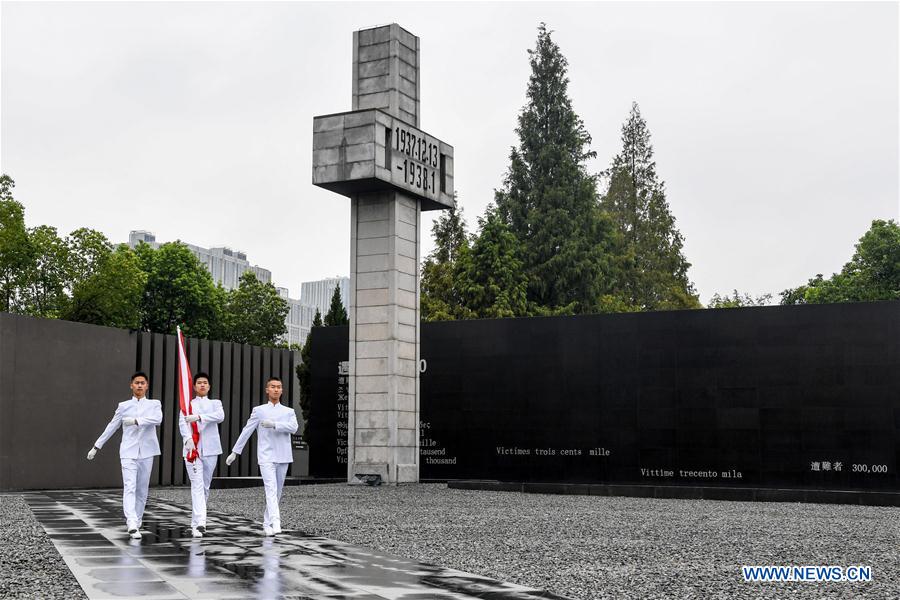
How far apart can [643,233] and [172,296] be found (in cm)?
3049

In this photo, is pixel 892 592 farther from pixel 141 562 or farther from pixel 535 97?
pixel 535 97

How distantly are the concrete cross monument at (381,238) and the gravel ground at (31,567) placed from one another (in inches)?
437

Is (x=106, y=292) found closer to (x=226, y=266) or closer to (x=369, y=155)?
(x=369, y=155)

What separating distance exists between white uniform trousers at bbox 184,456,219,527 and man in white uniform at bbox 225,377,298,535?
51 centimetres

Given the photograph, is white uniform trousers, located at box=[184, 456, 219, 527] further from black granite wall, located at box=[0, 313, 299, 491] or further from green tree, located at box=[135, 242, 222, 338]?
green tree, located at box=[135, 242, 222, 338]

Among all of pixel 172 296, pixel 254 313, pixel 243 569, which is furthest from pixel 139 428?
pixel 254 313

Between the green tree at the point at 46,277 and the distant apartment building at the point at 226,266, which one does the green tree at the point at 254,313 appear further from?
the distant apartment building at the point at 226,266

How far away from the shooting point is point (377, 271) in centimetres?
2388

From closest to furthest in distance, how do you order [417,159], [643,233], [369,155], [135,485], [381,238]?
[135,485] < [369,155] < [381,238] < [417,159] < [643,233]

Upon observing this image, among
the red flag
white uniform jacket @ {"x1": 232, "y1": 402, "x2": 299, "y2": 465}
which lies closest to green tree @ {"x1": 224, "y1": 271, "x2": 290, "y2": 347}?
the red flag

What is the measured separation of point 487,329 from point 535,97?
34.5m

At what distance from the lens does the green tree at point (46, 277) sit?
175ft

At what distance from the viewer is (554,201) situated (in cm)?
5378

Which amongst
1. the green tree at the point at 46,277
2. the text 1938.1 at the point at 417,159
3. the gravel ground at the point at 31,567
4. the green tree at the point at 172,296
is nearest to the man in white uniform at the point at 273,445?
the gravel ground at the point at 31,567
